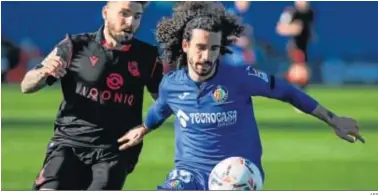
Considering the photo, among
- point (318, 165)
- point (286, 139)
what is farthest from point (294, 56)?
point (318, 165)

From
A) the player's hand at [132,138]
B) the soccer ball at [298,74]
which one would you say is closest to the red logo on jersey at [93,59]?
the player's hand at [132,138]

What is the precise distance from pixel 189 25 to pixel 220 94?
50 centimetres

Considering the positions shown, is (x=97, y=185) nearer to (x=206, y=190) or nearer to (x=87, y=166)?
(x=87, y=166)

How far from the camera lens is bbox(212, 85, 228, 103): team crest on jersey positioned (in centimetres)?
628

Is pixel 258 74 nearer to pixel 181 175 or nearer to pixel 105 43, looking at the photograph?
pixel 181 175

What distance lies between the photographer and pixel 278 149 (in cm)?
1230

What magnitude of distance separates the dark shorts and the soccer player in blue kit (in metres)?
0.36

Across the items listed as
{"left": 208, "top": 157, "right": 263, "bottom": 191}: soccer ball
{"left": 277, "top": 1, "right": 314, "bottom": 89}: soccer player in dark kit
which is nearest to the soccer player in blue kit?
{"left": 208, "top": 157, "right": 263, "bottom": 191}: soccer ball

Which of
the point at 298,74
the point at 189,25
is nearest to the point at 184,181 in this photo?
the point at 189,25

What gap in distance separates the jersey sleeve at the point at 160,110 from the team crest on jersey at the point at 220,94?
0.34m

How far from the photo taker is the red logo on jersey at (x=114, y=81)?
257 inches

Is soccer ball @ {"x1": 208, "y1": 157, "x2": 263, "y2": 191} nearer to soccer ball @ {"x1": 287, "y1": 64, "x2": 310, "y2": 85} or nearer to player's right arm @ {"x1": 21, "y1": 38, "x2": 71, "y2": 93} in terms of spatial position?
player's right arm @ {"x1": 21, "y1": 38, "x2": 71, "y2": 93}

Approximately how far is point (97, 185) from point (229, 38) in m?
1.24

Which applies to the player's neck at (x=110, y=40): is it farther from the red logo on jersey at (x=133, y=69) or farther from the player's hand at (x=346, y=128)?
the player's hand at (x=346, y=128)
